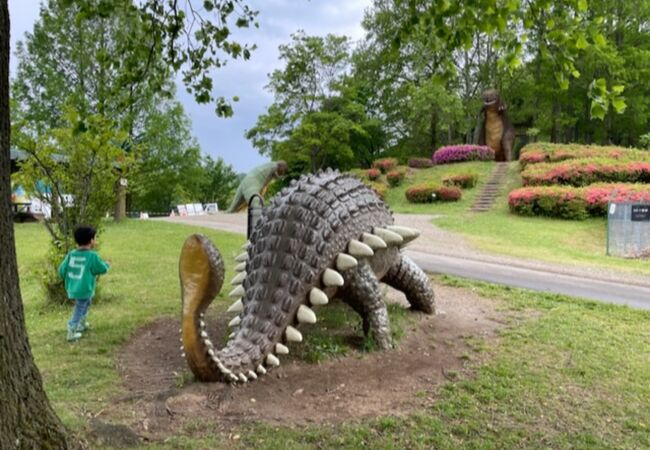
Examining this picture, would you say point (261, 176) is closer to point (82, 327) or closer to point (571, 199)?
point (82, 327)

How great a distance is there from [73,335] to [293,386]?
8.44ft

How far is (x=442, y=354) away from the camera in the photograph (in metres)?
4.89

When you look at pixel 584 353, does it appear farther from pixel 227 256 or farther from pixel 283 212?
pixel 227 256

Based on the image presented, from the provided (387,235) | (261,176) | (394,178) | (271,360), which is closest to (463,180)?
(394,178)

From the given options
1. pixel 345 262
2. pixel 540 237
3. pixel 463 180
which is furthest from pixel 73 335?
pixel 463 180

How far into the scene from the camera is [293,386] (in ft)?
12.8

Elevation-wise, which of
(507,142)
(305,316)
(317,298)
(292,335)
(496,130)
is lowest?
(292,335)

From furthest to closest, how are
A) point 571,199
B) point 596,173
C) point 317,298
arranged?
point 596,173, point 571,199, point 317,298

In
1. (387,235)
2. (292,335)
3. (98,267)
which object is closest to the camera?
(292,335)

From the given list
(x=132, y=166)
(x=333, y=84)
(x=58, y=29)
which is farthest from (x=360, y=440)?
(x=333, y=84)

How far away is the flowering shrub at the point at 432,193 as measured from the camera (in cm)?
2450

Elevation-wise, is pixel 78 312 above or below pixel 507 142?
below

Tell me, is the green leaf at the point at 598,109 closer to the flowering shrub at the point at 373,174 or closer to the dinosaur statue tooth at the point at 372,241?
the dinosaur statue tooth at the point at 372,241

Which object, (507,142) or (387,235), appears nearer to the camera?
(387,235)
